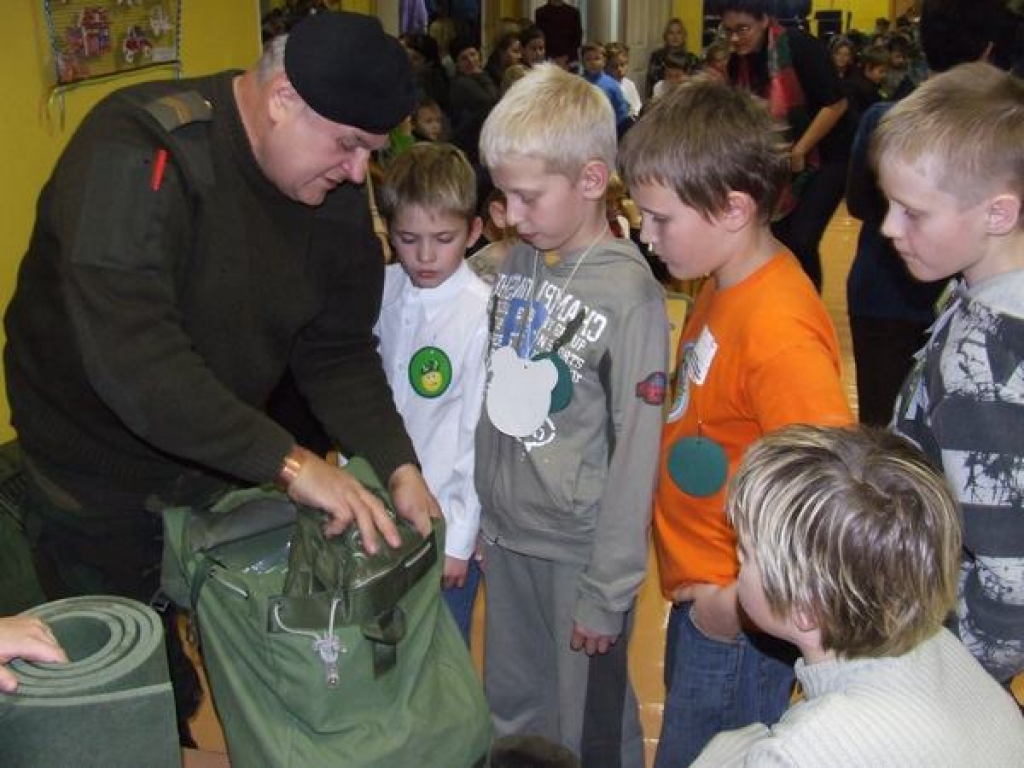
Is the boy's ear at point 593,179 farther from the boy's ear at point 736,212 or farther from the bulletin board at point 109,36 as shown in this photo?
the bulletin board at point 109,36

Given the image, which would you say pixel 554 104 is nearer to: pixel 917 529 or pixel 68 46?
pixel 917 529

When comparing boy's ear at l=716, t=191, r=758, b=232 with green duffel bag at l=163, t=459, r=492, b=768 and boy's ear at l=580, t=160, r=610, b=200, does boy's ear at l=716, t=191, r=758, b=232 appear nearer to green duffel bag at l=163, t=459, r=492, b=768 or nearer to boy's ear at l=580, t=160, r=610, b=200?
boy's ear at l=580, t=160, r=610, b=200

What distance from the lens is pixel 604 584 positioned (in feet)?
6.25

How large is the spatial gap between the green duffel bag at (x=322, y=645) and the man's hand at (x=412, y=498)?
0.07 metres

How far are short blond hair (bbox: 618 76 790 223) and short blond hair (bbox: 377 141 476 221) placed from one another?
509mm

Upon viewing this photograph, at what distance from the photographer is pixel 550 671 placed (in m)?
2.29

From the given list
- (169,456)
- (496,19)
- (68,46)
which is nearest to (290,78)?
(169,456)

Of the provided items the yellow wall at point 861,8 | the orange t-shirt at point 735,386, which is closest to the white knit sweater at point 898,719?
the orange t-shirt at point 735,386

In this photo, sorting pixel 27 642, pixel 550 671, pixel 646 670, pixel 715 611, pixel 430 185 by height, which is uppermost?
pixel 430 185

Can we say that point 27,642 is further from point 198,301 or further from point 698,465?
point 698,465

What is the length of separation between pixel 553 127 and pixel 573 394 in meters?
0.48

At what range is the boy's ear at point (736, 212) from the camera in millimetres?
1753

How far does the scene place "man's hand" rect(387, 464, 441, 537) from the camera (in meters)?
1.74

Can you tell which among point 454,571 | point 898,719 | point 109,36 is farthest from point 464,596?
point 109,36
